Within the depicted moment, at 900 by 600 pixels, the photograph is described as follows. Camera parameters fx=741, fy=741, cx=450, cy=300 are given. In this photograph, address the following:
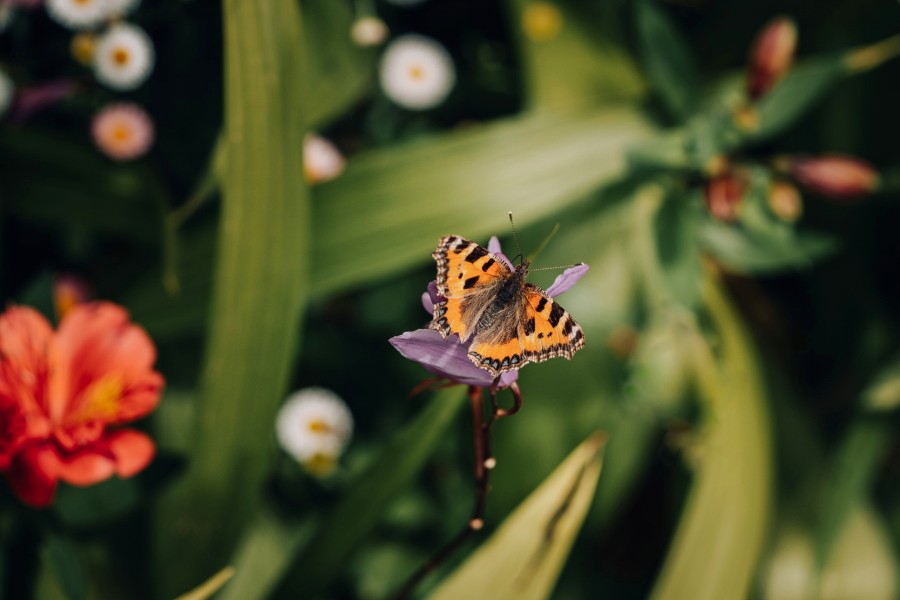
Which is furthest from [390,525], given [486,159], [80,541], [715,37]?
[715,37]

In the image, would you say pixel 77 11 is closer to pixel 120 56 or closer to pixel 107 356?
pixel 120 56

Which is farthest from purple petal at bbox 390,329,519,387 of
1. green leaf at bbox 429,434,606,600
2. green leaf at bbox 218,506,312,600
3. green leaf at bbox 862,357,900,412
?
green leaf at bbox 862,357,900,412

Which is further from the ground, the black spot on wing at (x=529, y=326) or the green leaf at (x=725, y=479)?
the black spot on wing at (x=529, y=326)

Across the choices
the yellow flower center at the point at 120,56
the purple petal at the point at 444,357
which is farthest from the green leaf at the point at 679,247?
the yellow flower center at the point at 120,56

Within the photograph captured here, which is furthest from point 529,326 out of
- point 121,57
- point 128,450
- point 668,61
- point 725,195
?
point 121,57

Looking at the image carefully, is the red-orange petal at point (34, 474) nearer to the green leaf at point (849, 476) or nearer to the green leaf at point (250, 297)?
the green leaf at point (250, 297)

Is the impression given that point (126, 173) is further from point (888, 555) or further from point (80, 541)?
point (888, 555)
